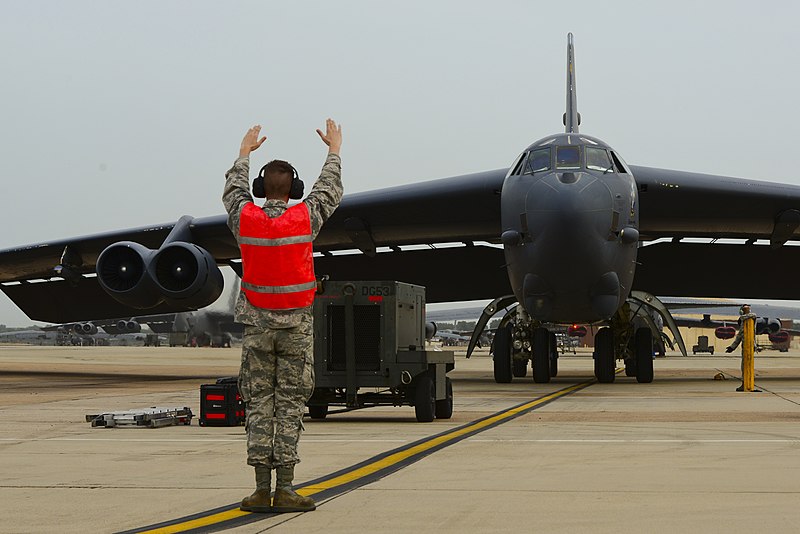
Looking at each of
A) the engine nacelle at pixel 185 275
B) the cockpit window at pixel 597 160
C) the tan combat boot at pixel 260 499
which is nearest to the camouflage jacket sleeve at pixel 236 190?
the tan combat boot at pixel 260 499

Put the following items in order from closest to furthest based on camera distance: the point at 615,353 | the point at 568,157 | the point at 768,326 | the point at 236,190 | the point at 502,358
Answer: the point at 236,190 → the point at 568,157 → the point at 502,358 → the point at 615,353 → the point at 768,326

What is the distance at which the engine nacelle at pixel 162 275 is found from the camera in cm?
1917

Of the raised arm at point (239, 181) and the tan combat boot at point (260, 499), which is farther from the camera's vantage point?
the raised arm at point (239, 181)

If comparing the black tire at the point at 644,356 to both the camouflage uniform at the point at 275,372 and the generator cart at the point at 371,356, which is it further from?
the camouflage uniform at the point at 275,372

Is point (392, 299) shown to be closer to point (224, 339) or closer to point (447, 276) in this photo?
point (447, 276)

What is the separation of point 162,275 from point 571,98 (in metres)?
9.40

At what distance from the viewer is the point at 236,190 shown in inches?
211

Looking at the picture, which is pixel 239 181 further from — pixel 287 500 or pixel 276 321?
pixel 287 500

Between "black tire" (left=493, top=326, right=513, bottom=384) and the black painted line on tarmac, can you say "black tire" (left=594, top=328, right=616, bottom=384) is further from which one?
the black painted line on tarmac

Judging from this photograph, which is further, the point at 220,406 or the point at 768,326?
the point at 768,326

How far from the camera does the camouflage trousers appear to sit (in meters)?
5.14

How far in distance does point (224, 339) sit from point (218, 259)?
57945mm

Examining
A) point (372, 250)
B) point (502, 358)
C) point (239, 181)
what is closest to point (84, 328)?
point (372, 250)

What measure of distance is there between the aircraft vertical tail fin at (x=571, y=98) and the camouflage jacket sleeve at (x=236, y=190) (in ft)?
55.6
